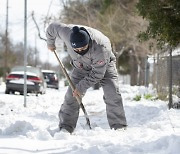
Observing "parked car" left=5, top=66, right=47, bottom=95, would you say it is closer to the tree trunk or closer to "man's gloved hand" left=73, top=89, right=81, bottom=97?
"man's gloved hand" left=73, top=89, right=81, bottom=97

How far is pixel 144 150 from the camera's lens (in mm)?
4691

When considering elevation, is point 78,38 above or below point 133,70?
above

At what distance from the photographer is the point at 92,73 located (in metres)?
5.98

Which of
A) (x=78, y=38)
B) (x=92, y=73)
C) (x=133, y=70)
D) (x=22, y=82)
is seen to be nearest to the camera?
(x=78, y=38)

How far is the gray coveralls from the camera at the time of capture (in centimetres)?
586

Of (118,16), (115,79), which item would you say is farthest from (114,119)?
(118,16)

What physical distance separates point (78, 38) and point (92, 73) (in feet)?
1.97

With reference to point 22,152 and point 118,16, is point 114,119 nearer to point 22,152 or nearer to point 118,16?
point 22,152

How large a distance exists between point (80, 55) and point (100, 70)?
1.22 feet

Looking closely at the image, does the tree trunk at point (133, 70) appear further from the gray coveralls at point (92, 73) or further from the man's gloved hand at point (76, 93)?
the man's gloved hand at point (76, 93)

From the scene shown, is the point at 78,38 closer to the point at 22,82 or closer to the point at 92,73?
the point at 92,73

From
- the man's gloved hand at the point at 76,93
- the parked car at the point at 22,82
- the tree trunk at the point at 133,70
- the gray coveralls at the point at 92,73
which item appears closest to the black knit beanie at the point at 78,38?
the gray coveralls at the point at 92,73

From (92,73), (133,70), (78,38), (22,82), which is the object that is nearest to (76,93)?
(92,73)

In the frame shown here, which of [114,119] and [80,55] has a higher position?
[80,55]
